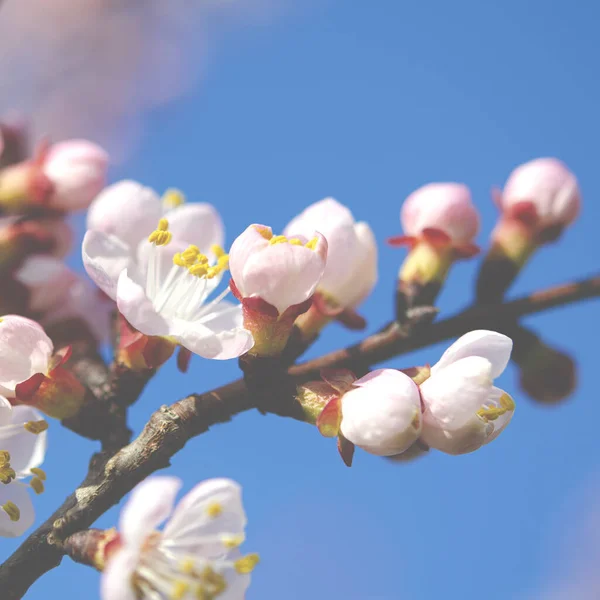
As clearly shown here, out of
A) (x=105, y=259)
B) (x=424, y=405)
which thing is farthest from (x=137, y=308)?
(x=424, y=405)

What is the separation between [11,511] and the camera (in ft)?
4.16

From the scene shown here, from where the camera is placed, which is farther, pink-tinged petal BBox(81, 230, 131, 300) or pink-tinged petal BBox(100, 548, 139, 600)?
pink-tinged petal BBox(81, 230, 131, 300)

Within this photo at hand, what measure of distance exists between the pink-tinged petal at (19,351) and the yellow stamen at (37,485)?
136 mm

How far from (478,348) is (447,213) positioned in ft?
1.66

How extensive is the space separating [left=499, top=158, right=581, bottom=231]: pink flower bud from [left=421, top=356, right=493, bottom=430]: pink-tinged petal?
2.32 feet

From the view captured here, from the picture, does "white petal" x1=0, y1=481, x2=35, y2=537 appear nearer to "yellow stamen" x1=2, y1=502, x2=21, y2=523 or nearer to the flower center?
"yellow stamen" x1=2, y1=502, x2=21, y2=523

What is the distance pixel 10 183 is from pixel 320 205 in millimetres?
733

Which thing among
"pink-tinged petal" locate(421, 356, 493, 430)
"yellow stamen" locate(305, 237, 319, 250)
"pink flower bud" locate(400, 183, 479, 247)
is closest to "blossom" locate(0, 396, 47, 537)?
"yellow stamen" locate(305, 237, 319, 250)

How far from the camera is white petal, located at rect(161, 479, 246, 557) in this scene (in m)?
1.07

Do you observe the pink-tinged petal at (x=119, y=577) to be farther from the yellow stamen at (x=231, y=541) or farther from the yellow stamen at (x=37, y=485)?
the yellow stamen at (x=37, y=485)

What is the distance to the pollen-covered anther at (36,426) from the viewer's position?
51.8 inches

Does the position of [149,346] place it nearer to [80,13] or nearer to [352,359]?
[352,359]

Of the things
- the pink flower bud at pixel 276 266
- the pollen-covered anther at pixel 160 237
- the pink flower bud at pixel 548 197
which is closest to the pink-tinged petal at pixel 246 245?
the pink flower bud at pixel 276 266

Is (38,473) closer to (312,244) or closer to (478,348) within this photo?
(312,244)
